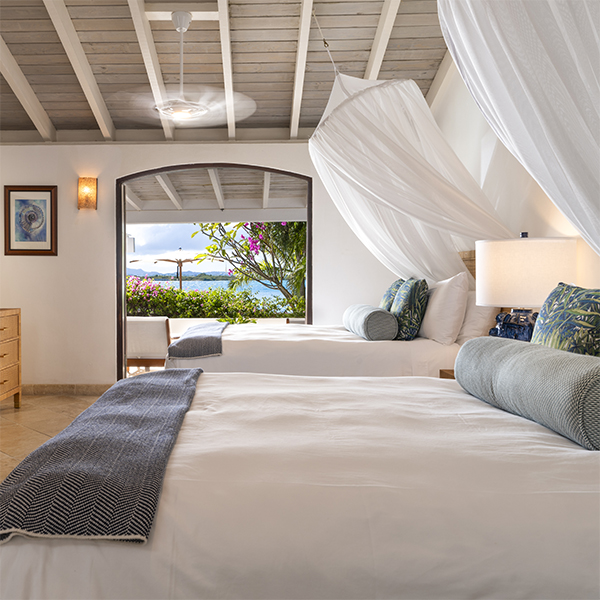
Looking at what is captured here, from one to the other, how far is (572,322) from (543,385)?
1.36 ft

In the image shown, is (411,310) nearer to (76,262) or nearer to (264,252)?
(76,262)

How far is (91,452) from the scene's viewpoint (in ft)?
3.64

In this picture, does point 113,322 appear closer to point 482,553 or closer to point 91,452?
point 91,452

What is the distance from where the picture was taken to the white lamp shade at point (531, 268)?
226 centimetres

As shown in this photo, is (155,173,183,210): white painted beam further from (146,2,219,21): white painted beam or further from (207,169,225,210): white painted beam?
→ (146,2,219,21): white painted beam

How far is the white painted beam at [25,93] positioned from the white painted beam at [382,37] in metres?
2.83

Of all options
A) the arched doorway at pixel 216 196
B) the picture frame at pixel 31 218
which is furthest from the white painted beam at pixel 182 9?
the arched doorway at pixel 216 196

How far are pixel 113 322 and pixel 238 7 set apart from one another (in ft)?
9.49

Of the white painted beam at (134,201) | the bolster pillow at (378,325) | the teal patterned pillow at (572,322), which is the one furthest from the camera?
the white painted beam at (134,201)

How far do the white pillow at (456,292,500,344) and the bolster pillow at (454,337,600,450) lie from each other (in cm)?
130

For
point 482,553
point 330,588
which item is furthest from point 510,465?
point 330,588

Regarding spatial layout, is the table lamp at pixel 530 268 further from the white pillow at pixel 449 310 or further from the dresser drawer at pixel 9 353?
the dresser drawer at pixel 9 353

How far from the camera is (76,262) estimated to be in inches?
187

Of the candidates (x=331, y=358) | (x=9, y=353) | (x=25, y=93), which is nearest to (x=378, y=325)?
(x=331, y=358)
